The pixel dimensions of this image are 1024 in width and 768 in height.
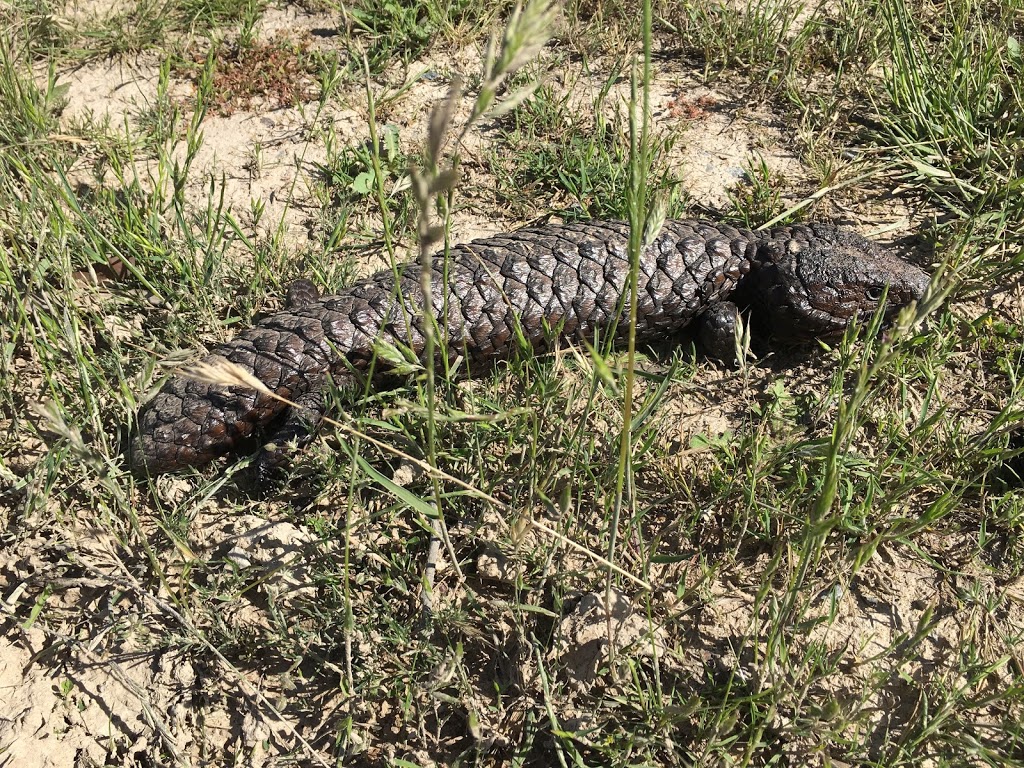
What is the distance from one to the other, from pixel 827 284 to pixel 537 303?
4.05 ft

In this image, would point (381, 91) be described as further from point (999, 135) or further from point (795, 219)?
point (999, 135)

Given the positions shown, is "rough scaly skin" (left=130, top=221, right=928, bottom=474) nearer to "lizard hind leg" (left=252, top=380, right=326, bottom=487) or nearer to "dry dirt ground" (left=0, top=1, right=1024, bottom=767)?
"lizard hind leg" (left=252, top=380, right=326, bottom=487)

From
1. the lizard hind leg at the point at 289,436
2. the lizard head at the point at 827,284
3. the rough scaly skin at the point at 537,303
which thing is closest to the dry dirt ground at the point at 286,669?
the lizard hind leg at the point at 289,436

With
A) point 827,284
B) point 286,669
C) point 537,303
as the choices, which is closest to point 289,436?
point 286,669

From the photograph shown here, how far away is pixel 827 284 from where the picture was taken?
11.6 feet

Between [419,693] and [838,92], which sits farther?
[838,92]

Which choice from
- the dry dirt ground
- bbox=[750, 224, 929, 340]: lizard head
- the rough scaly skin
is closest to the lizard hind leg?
the rough scaly skin

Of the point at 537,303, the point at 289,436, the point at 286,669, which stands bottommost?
the point at 286,669

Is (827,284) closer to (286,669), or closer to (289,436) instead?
(289,436)

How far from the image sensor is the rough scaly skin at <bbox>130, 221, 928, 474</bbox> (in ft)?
10.7

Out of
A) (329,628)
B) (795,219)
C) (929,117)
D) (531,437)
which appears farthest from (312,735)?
(929,117)

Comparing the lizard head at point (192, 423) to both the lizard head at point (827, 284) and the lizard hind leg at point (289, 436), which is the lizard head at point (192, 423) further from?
the lizard head at point (827, 284)

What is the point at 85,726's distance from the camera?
2.83 metres

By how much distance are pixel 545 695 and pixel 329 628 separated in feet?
2.67
